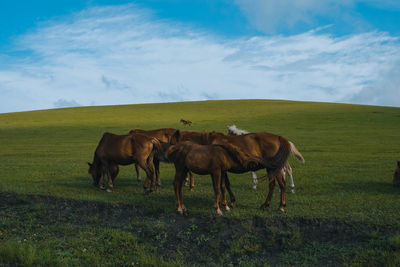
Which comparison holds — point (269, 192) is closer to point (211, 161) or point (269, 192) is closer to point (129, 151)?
point (211, 161)

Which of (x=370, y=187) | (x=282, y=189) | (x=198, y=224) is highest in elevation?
(x=282, y=189)

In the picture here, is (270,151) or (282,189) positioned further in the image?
(270,151)

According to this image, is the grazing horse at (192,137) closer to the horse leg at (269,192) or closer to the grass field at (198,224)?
the grass field at (198,224)

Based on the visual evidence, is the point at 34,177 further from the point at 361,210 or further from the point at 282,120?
the point at 282,120

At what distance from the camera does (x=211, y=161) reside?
8.55 m

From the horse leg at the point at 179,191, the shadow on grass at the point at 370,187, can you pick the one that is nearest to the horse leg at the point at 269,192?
the horse leg at the point at 179,191

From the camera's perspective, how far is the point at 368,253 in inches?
259

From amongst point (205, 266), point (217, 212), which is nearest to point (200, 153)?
point (217, 212)

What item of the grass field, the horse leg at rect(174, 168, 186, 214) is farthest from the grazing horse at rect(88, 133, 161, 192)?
the horse leg at rect(174, 168, 186, 214)

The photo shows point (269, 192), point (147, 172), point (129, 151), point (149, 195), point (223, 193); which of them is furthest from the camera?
point (129, 151)

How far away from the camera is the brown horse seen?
8.53 meters

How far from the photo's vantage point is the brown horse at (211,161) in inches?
336

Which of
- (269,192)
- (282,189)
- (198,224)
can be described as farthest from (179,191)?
(282,189)

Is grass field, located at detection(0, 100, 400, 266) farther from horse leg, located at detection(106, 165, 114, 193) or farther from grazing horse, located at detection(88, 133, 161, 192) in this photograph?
grazing horse, located at detection(88, 133, 161, 192)
